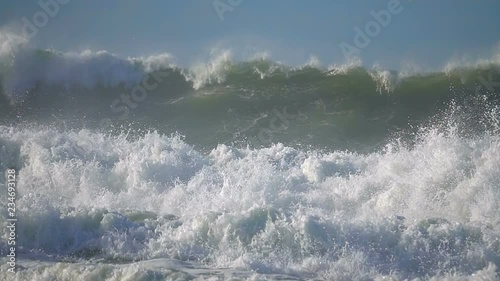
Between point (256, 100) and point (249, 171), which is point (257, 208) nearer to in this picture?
point (249, 171)

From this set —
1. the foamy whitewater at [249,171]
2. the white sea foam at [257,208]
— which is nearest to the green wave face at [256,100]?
the foamy whitewater at [249,171]

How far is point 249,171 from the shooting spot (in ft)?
37.0

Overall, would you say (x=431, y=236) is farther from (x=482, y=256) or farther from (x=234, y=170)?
(x=234, y=170)

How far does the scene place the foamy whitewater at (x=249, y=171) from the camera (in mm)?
7082

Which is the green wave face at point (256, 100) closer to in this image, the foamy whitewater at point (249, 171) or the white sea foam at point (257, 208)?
the foamy whitewater at point (249, 171)

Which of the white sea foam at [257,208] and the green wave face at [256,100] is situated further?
the green wave face at [256,100]

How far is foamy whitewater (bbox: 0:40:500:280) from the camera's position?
7082 mm

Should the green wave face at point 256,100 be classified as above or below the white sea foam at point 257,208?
above

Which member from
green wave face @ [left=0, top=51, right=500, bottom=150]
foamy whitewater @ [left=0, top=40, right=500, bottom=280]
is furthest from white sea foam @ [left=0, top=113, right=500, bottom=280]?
green wave face @ [left=0, top=51, right=500, bottom=150]

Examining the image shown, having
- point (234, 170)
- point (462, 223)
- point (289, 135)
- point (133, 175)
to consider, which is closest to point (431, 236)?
point (462, 223)

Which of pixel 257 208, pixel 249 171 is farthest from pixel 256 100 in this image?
Result: pixel 257 208

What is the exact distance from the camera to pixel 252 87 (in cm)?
1788

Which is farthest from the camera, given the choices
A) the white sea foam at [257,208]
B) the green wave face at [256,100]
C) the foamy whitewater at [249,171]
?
the green wave face at [256,100]

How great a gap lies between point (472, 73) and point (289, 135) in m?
5.62
